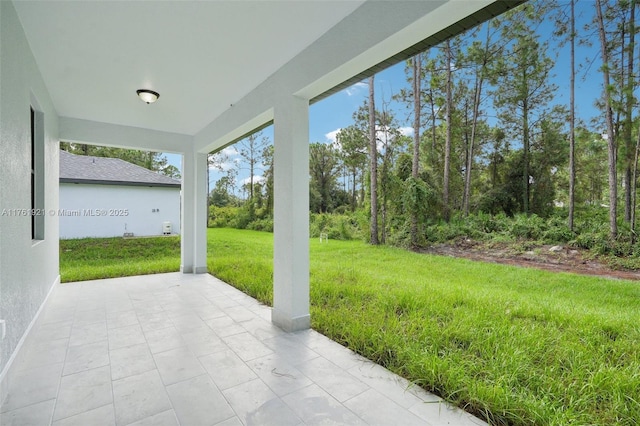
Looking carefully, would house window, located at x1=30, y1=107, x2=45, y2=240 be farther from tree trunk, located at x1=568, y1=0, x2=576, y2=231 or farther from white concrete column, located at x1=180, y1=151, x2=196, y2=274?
tree trunk, located at x1=568, y1=0, x2=576, y2=231

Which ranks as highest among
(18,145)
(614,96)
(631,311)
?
(614,96)

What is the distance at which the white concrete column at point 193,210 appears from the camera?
5.86 meters

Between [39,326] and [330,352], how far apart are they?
313 cm

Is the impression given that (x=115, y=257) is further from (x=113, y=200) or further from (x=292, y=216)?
(x=292, y=216)

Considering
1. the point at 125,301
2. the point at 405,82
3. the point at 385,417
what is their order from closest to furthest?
the point at 385,417
the point at 125,301
the point at 405,82

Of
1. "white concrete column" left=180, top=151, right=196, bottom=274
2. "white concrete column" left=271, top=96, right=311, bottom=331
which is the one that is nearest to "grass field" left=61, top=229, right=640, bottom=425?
"white concrete column" left=271, top=96, right=311, bottom=331

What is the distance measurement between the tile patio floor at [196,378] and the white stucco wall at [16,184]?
1.07 ft

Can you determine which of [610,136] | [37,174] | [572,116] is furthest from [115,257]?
[572,116]

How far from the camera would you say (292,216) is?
121 inches

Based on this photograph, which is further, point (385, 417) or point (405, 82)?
point (405, 82)

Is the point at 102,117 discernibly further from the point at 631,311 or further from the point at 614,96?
the point at 614,96

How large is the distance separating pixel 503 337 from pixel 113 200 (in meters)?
12.5

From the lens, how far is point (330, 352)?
2586mm

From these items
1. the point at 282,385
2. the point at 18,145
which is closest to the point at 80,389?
the point at 282,385
